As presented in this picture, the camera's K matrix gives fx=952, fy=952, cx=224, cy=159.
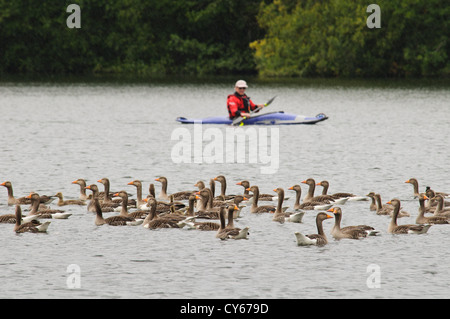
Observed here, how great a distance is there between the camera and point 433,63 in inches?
3738

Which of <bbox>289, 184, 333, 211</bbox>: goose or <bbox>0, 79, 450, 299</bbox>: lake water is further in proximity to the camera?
<bbox>289, 184, 333, 211</bbox>: goose

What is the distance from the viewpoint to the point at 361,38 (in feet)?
305

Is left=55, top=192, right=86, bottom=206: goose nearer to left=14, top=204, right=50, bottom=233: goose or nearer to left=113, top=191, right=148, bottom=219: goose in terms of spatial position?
left=113, top=191, right=148, bottom=219: goose

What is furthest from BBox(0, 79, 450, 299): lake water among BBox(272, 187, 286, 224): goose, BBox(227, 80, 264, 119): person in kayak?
BBox(227, 80, 264, 119): person in kayak

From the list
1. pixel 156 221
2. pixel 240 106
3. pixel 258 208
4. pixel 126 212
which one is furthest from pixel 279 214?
pixel 240 106

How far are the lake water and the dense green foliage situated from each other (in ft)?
109

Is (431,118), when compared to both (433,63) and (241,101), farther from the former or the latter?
(433,63)

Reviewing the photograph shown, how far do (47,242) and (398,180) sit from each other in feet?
40.0

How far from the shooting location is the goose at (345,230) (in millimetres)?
19094

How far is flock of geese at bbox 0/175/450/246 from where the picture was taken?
63.3 feet

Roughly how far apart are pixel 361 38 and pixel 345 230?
75.6 m

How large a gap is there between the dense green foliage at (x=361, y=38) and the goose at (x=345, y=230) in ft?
246

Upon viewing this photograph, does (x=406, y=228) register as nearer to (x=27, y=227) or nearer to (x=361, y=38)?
(x=27, y=227)

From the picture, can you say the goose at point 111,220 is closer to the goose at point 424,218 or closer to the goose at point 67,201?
the goose at point 67,201
